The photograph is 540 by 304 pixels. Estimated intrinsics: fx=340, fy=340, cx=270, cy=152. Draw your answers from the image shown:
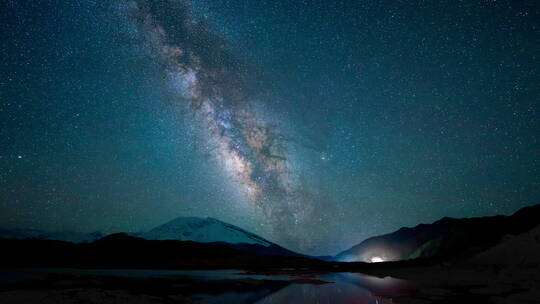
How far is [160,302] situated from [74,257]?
479 ft

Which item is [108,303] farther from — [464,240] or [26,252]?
[464,240]

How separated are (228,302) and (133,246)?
18128cm

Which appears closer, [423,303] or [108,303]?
[108,303]

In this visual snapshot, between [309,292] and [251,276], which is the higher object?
[251,276]

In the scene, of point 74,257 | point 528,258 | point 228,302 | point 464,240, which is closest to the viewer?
point 228,302

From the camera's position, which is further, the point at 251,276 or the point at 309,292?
the point at 251,276

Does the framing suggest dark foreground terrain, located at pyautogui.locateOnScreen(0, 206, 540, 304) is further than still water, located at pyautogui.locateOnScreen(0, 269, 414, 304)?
Yes

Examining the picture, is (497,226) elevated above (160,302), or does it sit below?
above

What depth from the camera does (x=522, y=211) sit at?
564 ft

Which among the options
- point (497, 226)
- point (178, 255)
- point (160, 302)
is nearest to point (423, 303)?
point (160, 302)

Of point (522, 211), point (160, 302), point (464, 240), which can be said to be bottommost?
point (160, 302)

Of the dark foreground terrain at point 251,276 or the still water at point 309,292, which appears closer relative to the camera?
the still water at point 309,292

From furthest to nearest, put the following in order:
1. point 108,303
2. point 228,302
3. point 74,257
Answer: point 74,257 → point 228,302 → point 108,303

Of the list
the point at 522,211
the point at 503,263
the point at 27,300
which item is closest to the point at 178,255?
the point at 503,263
